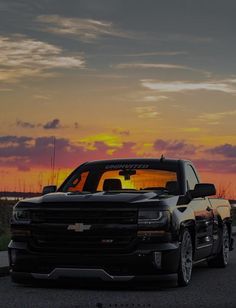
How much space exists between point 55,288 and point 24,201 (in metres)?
1.33

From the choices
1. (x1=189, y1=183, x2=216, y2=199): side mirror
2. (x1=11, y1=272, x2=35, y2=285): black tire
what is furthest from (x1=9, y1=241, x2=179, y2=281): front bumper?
(x1=189, y1=183, x2=216, y2=199): side mirror

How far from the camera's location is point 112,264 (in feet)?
35.8

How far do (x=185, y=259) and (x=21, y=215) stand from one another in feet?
8.19

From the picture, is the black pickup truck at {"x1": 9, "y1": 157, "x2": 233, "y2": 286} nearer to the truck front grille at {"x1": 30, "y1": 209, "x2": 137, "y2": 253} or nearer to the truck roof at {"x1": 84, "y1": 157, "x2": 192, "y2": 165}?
the truck front grille at {"x1": 30, "y1": 209, "x2": 137, "y2": 253}

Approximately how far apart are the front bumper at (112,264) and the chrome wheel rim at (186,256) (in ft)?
1.67

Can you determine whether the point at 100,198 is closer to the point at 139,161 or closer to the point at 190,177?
the point at 139,161

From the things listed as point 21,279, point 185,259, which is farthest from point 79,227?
point 185,259

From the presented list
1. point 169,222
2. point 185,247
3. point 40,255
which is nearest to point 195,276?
point 185,247

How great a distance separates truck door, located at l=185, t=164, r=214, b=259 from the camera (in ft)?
41.7

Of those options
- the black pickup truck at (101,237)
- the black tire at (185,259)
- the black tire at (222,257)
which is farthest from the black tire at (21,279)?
the black tire at (222,257)

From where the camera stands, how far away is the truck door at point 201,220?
41.7 ft

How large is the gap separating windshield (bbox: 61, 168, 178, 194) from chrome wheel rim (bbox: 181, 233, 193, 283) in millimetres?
925

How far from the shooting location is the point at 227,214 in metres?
15.7

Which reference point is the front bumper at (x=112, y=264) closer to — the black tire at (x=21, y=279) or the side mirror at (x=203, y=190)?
the black tire at (x=21, y=279)
